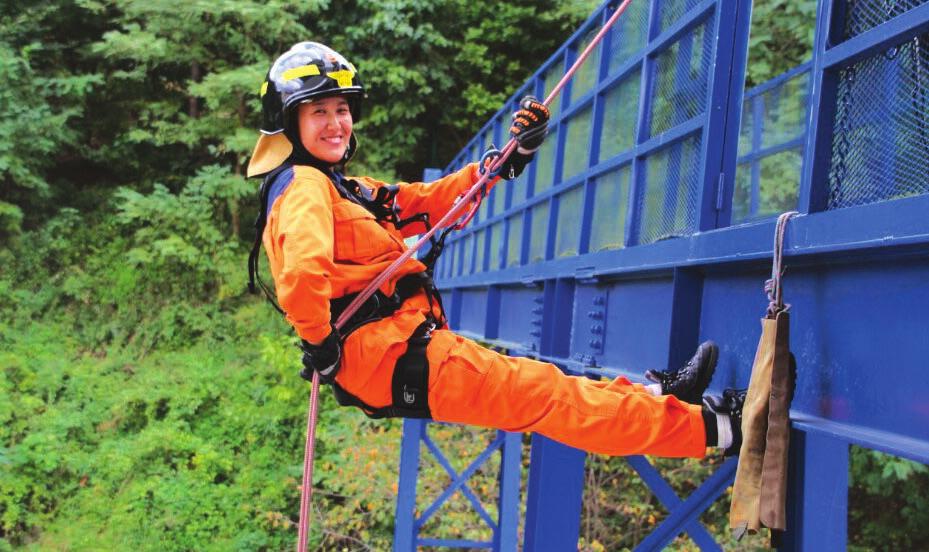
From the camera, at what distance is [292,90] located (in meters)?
3.61

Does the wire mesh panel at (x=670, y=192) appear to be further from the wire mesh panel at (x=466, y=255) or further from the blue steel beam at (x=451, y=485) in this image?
the wire mesh panel at (x=466, y=255)

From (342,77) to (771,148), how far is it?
4.06m

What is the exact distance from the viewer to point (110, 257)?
641 inches

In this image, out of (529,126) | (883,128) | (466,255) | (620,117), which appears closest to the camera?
(883,128)

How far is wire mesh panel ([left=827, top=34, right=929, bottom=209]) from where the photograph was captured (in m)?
2.01

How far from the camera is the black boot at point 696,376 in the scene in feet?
9.52

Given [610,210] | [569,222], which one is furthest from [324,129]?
[569,222]

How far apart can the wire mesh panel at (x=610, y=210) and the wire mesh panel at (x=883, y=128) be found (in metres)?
1.61

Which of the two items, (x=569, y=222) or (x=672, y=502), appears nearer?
(x=672, y=502)

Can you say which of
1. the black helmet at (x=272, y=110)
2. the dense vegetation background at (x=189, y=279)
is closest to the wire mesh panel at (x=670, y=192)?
the black helmet at (x=272, y=110)

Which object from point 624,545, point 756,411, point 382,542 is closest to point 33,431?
point 382,542

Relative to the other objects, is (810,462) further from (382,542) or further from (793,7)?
(382,542)

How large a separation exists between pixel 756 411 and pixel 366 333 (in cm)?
149

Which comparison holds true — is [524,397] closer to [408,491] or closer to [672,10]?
[672,10]
